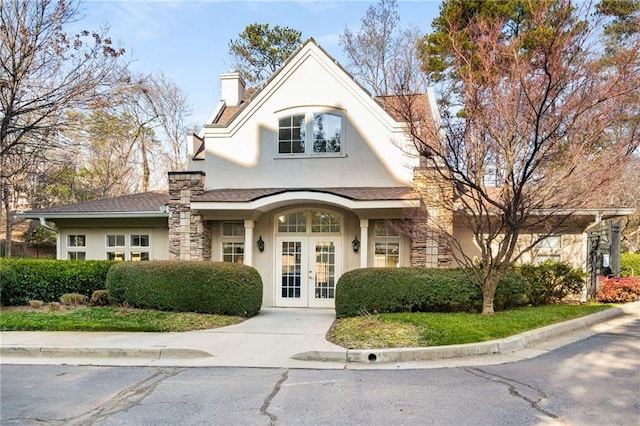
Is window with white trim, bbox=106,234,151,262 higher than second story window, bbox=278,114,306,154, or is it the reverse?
second story window, bbox=278,114,306,154

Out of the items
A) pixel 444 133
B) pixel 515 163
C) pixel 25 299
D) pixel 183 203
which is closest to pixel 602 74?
pixel 515 163

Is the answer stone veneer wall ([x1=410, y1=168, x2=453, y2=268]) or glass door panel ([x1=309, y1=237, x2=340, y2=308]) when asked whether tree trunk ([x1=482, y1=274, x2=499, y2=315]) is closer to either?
stone veneer wall ([x1=410, y1=168, x2=453, y2=268])

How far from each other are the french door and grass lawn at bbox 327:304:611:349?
141 inches

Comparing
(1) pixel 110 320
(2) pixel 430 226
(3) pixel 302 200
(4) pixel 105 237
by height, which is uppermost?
(3) pixel 302 200

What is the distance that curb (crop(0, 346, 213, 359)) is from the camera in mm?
7555

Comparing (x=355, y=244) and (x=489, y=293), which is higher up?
(x=355, y=244)

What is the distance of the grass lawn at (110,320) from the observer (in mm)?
9336

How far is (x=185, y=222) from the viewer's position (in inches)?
530

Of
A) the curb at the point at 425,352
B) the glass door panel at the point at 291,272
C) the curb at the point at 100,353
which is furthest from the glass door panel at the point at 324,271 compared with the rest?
the curb at the point at 100,353

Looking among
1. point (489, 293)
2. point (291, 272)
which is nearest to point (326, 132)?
point (291, 272)

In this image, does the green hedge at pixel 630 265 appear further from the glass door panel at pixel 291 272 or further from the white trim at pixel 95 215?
the white trim at pixel 95 215

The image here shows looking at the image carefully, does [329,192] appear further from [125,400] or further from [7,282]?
[7,282]

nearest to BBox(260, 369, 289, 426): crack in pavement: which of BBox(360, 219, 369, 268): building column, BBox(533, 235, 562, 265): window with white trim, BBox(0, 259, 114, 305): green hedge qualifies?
BBox(360, 219, 369, 268): building column

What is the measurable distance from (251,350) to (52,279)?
28.5ft
